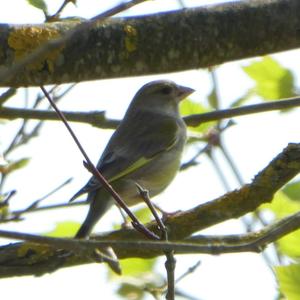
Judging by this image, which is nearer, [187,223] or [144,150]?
[187,223]

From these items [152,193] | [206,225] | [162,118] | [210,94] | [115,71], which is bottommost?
[206,225]

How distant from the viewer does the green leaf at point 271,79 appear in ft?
15.4

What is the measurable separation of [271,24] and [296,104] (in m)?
0.42

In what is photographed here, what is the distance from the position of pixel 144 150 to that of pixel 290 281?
3.93 m

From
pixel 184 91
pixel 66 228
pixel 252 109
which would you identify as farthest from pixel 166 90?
pixel 252 109

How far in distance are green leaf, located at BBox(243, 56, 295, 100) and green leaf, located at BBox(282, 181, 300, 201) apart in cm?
64

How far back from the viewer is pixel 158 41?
371cm

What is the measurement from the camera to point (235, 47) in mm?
3838

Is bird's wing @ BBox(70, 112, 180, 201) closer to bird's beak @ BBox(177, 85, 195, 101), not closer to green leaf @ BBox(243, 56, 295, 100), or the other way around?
bird's beak @ BBox(177, 85, 195, 101)

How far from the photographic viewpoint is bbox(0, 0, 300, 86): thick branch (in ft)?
11.9

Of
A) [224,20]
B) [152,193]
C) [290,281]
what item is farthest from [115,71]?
[152,193]

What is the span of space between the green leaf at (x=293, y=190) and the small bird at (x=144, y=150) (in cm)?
156

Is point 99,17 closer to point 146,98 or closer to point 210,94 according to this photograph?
point 210,94

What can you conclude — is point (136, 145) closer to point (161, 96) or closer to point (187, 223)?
point (161, 96)
